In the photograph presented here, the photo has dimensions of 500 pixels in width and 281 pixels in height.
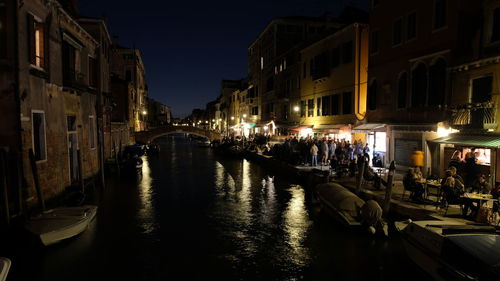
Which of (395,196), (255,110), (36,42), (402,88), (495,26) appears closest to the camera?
(495,26)

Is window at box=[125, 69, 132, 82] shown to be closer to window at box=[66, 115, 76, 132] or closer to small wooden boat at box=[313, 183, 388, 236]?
window at box=[66, 115, 76, 132]

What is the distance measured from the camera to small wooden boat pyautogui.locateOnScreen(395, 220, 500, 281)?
20.2 ft

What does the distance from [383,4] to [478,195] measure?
38.5 feet

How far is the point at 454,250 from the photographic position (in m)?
6.88

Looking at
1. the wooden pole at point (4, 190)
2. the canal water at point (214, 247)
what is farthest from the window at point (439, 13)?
the wooden pole at point (4, 190)

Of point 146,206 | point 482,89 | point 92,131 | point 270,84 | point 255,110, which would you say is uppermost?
A: point 270,84

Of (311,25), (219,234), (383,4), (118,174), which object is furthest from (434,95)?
(311,25)

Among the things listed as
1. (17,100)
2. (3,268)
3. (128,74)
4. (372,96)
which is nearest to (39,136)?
(17,100)

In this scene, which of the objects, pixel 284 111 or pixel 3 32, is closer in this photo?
pixel 3 32

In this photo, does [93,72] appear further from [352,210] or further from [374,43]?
[352,210]

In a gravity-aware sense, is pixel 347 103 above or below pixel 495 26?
below

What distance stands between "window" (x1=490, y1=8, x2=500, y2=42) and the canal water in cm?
770

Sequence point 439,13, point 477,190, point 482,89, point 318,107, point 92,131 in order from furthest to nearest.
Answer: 1. point 318,107
2. point 92,131
3. point 439,13
4. point 482,89
5. point 477,190

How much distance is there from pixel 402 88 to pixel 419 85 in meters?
1.22
